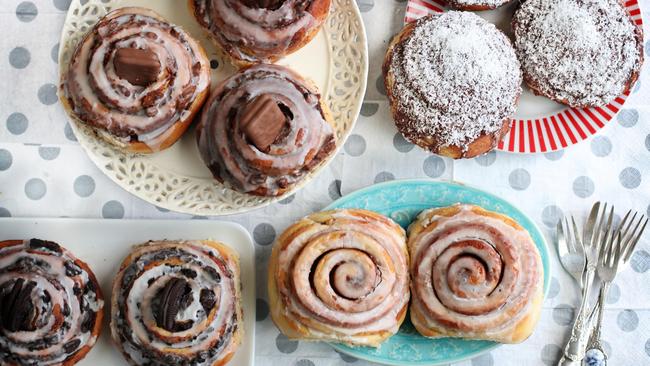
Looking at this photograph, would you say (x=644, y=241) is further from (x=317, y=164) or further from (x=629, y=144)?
(x=317, y=164)

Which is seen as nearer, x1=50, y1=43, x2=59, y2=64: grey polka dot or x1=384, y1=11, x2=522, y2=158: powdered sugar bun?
x1=384, y1=11, x2=522, y2=158: powdered sugar bun

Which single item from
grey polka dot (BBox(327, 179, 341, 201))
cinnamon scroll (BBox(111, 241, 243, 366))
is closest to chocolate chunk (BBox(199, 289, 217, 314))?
cinnamon scroll (BBox(111, 241, 243, 366))

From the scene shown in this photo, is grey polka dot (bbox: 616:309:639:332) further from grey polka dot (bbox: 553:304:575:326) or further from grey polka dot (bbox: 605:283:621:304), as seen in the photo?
grey polka dot (bbox: 553:304:575:326)

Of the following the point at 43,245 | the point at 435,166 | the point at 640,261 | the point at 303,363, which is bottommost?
the point at 303,363

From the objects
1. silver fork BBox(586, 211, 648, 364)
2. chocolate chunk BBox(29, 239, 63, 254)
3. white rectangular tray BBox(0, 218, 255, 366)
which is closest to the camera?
chocolate chunk BBox(29, 239, 63, 254)

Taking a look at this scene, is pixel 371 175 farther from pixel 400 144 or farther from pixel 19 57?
pixel 19 57

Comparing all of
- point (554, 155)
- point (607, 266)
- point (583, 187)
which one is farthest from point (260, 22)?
point (607, 266)

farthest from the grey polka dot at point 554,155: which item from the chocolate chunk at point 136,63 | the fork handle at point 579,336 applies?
the chocolate chunk at point 136,63
